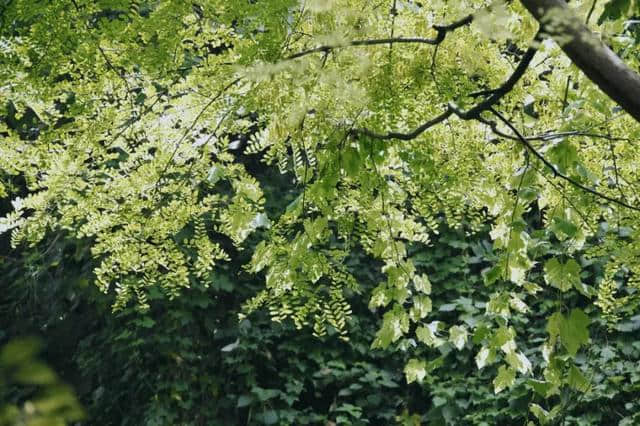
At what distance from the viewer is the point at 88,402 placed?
5023 millimetres

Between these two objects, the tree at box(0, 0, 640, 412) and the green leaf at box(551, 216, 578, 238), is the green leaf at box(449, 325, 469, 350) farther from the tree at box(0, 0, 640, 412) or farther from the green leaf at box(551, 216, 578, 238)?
the green leaf at box(551, 216, 578, 238)

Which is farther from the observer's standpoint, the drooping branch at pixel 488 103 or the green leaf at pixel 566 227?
the green leaf at pixel 566 227

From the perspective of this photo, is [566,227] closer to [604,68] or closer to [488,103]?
[488,103]

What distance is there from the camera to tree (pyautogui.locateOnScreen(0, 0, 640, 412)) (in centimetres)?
234

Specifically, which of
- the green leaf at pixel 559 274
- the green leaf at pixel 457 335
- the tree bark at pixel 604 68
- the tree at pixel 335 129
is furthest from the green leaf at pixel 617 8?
the green leaf at pixel 457 335

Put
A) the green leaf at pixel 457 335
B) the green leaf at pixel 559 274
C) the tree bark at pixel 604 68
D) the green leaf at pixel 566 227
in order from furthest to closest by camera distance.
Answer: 1. the green leaf at pixel 457 335
2. the green leaf at pixel 559 274
3. the green leaf at pixel 566 227
4. the tree bark at pixel 604 68

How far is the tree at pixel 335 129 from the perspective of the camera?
92.1 inches

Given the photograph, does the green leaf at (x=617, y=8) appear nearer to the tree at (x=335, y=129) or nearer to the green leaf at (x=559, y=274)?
the tree at (x=335, y=129)

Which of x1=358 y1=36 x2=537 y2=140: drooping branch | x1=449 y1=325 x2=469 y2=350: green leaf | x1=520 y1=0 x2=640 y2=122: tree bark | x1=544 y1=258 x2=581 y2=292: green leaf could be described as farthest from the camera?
x1=449 y1=325 x2=469 y2=350: green leaf

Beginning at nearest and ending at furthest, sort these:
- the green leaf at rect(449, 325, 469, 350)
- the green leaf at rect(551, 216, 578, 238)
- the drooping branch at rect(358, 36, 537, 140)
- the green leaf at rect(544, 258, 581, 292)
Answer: the drooping branch at rect(358, 36, 537, 140) < the green leaf at rect(551, 216, 578, 238) < the green leaf at rect(544, 258, 581, 292) < the green leaf at rect(449, 325, 469, 350)

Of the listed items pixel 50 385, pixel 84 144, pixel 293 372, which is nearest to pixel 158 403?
pixel 293 372

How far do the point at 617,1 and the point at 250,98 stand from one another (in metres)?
1.05

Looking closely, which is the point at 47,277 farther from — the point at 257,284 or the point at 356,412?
the point at 356,412

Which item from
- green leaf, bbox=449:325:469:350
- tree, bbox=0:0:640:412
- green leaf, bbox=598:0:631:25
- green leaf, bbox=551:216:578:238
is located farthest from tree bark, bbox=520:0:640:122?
green leaf, bbox=449:325:469:350
